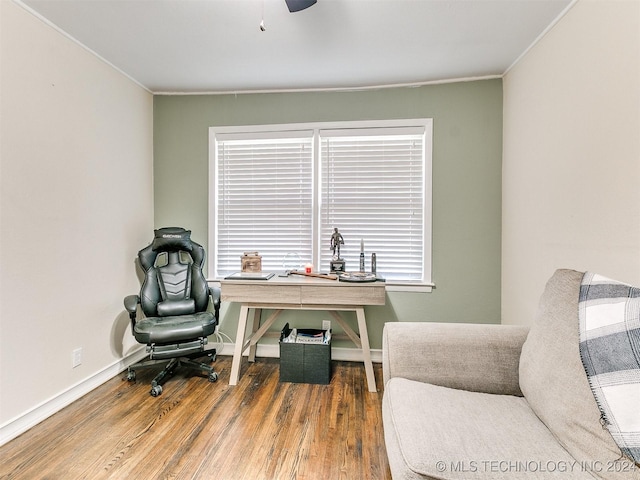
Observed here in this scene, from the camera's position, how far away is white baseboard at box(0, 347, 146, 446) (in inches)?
72.6

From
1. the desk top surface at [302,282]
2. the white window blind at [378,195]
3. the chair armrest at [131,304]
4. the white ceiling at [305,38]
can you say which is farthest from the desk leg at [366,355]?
the white ceiling at [305,38]

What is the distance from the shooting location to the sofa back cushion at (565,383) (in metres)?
0.97

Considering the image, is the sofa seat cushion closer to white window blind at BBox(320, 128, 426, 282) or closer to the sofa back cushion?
the sofa back cushion

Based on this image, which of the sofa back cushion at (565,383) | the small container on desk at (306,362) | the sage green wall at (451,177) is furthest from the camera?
the sage green wall at (451,177)

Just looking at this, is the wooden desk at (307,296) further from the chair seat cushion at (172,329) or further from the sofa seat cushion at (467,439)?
the sofa seat cushion at (467,439)

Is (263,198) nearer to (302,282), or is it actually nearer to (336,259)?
(336,259)

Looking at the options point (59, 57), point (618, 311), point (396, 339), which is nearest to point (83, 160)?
point (59, 57)

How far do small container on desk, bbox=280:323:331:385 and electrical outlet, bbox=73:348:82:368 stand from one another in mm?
1448

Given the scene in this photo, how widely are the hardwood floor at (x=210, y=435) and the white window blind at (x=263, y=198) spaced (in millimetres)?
1191

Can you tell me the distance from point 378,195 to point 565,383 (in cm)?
206

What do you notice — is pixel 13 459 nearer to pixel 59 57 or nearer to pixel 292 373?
pixel 292 373

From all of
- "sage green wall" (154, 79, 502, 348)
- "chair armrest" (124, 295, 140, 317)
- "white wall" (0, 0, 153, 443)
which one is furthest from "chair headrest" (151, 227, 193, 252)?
"sage green wall" (154, 79, 502, 348)

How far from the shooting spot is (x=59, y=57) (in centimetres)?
214

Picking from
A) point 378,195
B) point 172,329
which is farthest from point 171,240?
point 378,195
